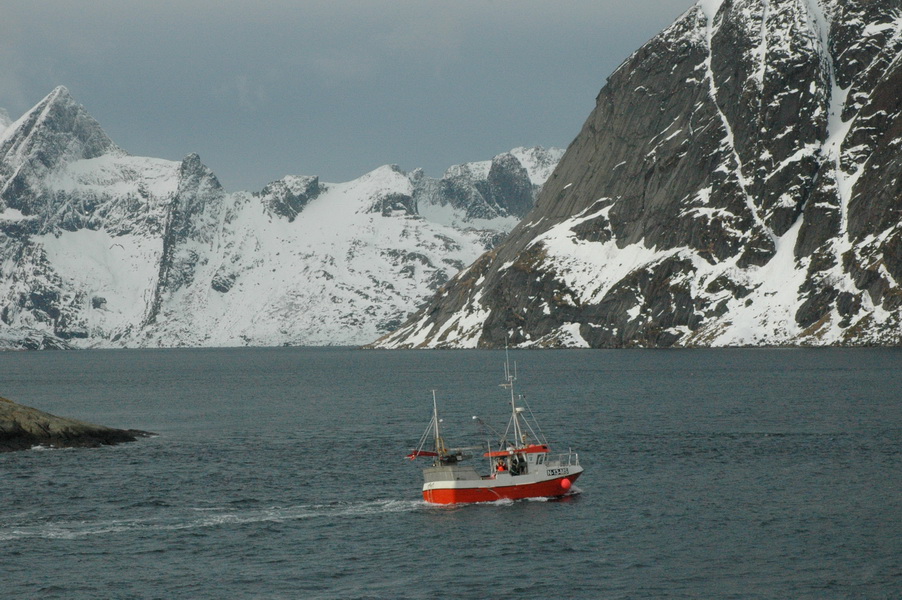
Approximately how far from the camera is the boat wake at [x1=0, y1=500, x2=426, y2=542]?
65750mm

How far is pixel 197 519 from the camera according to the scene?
69188mm

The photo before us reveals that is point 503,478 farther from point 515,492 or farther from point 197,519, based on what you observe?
point 197,519

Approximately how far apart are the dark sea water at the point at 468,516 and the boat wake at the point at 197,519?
22cm

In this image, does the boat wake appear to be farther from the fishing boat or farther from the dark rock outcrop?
the dark rock outcrop

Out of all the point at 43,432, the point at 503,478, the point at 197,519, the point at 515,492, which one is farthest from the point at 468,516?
the point at 43,432

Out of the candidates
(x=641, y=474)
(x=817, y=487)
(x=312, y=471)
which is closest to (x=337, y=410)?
(x=312, y=471)

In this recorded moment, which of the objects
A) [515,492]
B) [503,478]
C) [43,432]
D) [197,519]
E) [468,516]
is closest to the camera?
[197,519]

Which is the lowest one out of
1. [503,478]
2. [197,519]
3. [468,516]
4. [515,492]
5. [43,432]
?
[468,516]

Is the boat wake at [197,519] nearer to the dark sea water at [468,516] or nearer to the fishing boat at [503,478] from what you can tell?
the dark sea water at [468,516]

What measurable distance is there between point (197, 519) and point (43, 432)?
4459 cm

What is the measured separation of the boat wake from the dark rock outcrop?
38438 millimetres

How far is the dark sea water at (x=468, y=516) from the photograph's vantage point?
53.4 meters

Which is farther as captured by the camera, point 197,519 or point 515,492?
point 515,492

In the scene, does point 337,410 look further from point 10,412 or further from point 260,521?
point 260,521
